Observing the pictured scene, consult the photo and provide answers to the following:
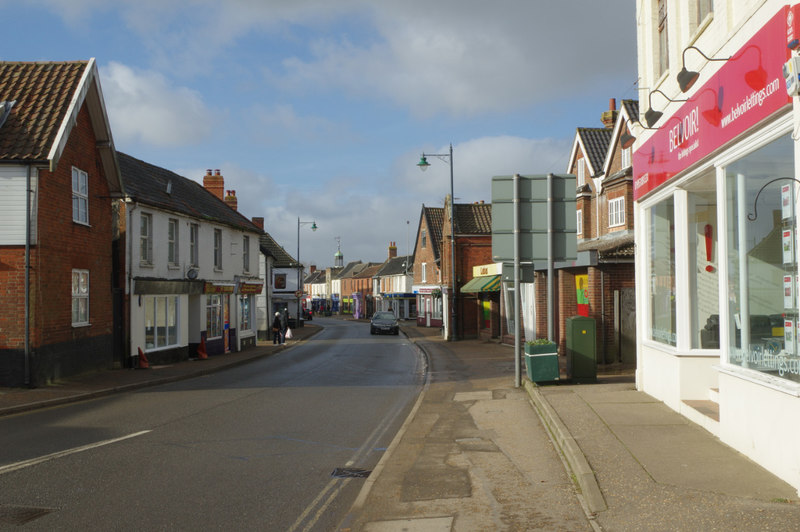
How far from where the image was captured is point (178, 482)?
7508 millimetres

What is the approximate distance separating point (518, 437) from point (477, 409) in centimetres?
294

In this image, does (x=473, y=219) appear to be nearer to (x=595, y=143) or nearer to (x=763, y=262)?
(x=595, y=143)

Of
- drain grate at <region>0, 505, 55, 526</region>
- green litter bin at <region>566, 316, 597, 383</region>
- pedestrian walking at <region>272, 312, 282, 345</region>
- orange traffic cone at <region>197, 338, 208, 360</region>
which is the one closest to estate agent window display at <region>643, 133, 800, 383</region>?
green litter bin at <region>566, 316, 597, 383</region>

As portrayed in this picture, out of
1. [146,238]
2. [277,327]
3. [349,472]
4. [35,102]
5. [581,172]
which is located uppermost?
[581,172]

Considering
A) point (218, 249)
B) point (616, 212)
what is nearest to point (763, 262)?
point (616, 212)

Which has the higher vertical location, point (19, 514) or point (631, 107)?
point (631, 107)

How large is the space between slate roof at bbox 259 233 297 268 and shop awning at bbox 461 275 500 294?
44.7ft

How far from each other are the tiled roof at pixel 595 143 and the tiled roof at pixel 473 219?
11339mm

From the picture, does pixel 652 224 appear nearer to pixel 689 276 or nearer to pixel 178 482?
pixel 689 276

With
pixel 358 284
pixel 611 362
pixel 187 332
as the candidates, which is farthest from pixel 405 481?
pixel 358 284

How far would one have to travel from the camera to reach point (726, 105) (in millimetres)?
8305

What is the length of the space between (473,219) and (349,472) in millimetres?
34954

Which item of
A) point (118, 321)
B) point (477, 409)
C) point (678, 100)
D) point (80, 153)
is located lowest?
point (477, 409)

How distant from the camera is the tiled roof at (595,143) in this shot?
28.0m
